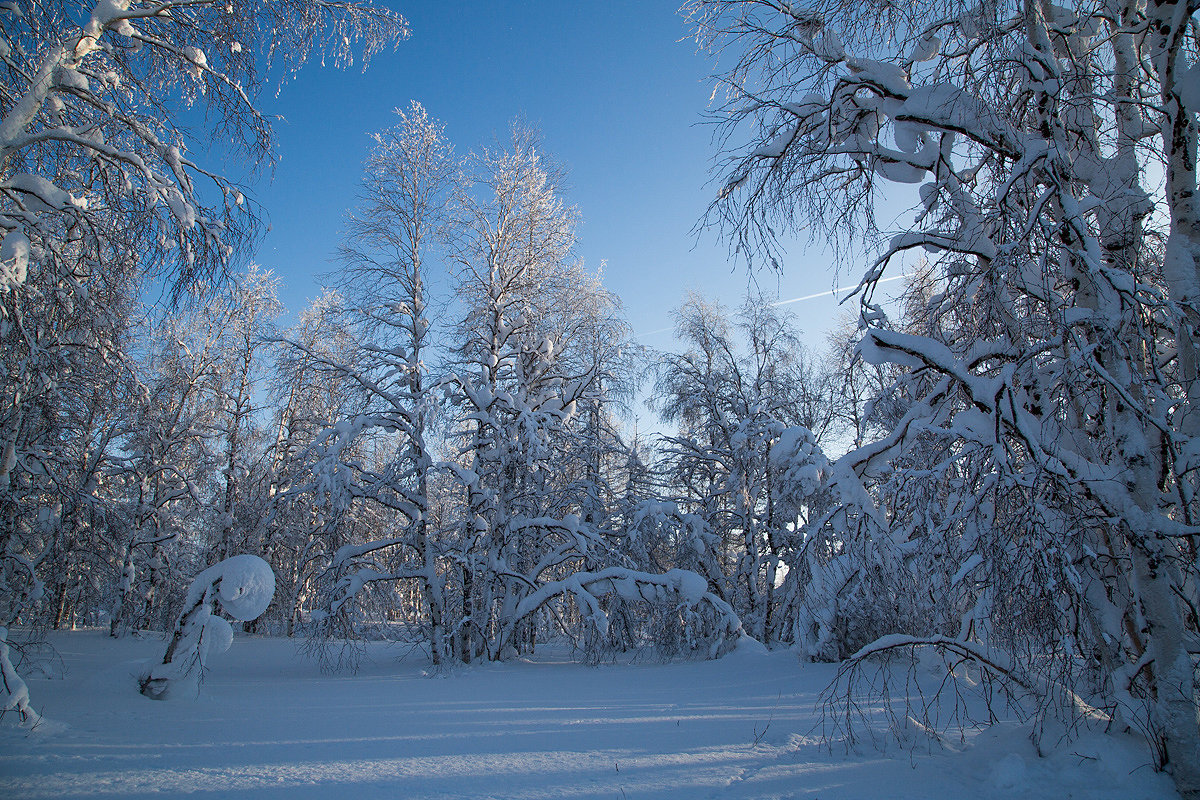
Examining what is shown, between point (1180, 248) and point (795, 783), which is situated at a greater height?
point (1180, 248)

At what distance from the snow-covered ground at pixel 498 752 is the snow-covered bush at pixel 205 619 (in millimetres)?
228

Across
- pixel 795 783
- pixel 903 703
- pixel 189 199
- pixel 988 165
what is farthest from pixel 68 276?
pixel 903 703

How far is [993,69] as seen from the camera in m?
3.35

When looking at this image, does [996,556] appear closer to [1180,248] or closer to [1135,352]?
[1135,352]

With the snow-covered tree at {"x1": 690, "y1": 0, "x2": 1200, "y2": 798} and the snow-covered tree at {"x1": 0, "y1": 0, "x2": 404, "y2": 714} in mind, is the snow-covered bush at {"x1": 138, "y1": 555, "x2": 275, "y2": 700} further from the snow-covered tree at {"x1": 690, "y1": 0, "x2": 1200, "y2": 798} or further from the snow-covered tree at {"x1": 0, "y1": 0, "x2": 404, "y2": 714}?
the snow-covered tree at {"x1": 690, "y1": 0, "x2": 1200, "y2": 798}

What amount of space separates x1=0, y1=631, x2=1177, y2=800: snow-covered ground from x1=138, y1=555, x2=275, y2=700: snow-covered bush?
23 cm

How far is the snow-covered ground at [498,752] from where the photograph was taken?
3596 millimetres

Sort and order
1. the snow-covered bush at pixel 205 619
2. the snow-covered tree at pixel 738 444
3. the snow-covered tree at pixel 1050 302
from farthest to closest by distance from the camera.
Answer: the snow-covered tree at pixel 738 444 → the snow-covered bush at pixel 205 619 → the snow-covered tree at pixel 1050 302

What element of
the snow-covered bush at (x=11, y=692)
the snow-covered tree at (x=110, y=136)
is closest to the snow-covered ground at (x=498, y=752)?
the snow-covered bush at (x=11, y=692)

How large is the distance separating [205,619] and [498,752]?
13.0 feet

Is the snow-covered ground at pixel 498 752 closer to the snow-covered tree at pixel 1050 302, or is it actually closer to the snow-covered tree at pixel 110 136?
the snow-covered tree at pixel 1050 302

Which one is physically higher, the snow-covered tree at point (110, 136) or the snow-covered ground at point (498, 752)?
the snow-covered tree at point (110, 136)

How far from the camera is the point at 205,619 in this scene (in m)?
6.34

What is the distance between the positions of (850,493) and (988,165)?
2370 mm
